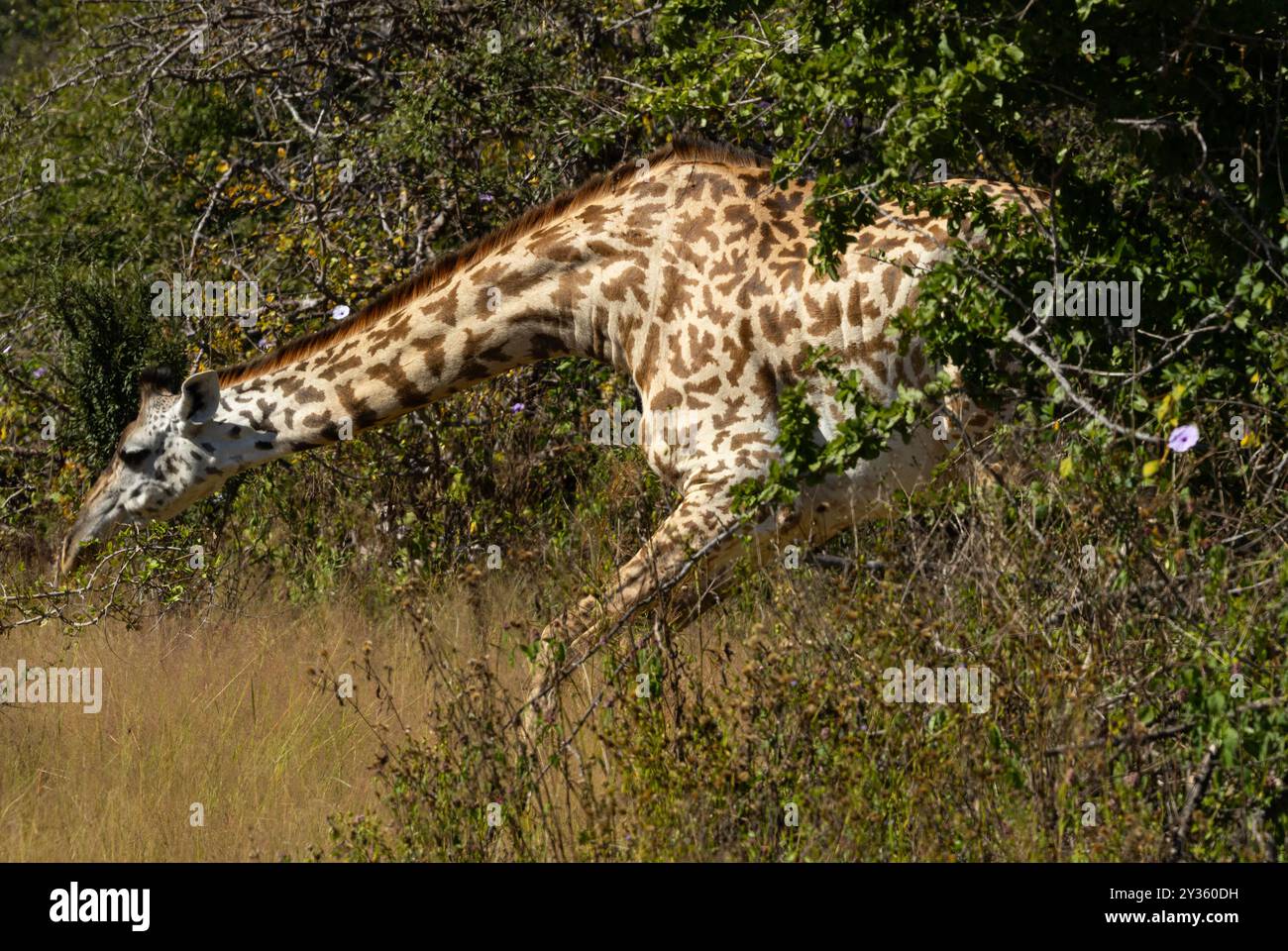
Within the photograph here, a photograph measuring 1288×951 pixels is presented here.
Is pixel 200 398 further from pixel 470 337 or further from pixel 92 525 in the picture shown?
pixel 470 337

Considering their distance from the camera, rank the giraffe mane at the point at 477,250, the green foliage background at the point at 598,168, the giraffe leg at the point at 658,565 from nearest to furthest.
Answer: the green foliage background at the point at 598,168
the giraffe leg at the point at 658,565
the giraffe mane at the point at 477,250

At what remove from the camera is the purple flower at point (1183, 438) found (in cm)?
395

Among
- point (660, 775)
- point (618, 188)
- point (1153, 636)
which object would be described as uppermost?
point (618, 188)

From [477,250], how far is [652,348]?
0.83m

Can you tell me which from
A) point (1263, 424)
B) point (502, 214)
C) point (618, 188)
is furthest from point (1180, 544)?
point (502, 214)

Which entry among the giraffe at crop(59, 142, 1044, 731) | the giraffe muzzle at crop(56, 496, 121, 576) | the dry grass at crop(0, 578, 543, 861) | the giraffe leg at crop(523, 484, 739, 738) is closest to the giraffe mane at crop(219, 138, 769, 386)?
the giraffe at crop(59, 142, 1044, 731)

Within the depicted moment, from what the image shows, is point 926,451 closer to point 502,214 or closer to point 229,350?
point 502,214

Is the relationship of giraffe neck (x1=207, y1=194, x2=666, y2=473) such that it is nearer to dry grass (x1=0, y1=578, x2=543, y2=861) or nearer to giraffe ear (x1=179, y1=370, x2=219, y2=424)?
giraffe ear (x1=179, y1=370, x2=219, y2=424)

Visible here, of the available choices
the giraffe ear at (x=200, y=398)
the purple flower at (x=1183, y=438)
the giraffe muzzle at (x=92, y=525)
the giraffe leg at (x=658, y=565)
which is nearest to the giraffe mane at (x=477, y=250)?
the giraffe ear at (x=200, y=398)

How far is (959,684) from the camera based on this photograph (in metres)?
4.50

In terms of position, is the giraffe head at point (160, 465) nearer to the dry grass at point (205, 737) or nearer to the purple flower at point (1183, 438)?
the dry grass at point (205, 737)

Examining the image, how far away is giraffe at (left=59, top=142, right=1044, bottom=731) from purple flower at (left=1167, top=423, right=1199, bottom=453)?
1.64 metres

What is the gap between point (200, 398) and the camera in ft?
20.4
